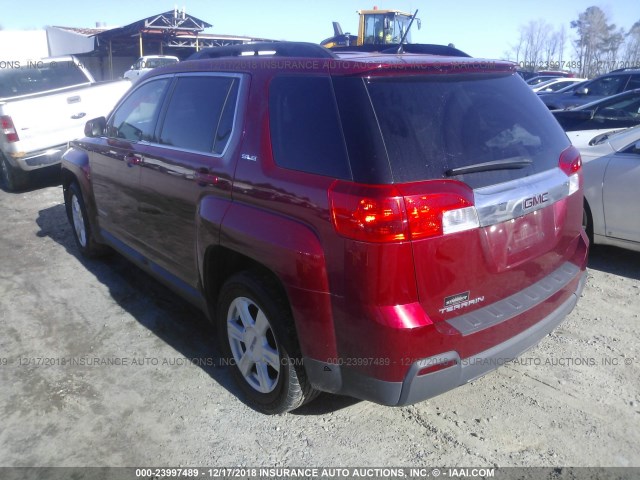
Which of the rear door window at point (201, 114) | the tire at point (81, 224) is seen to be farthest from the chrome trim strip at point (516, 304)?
the tire at point (81, 224)

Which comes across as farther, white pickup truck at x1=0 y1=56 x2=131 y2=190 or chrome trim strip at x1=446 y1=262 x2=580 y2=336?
white pickup truck at x1=0 y1=56 x2=131 y2=190

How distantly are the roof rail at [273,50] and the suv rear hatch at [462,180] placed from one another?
45cm

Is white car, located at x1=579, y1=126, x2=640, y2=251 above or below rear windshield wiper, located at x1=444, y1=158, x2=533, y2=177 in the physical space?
below

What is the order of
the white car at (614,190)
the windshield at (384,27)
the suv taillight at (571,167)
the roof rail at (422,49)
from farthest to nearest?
1. the windshield at (384,27)
2. the white car at (614,190)
3. the roof rail at (422,49)
4. the suv taillight at (571,167)

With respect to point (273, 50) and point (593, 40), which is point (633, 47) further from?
point (273, 50)

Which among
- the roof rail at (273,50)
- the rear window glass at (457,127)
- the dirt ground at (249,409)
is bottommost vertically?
the dirt ground at (249,409)

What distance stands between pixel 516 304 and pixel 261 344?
1311 mm

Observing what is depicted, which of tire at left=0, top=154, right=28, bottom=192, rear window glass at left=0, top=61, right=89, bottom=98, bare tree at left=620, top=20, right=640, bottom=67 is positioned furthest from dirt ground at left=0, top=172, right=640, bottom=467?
bare tree at left=620, top=20, right=640, bottom=67

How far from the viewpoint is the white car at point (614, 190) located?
179 inches

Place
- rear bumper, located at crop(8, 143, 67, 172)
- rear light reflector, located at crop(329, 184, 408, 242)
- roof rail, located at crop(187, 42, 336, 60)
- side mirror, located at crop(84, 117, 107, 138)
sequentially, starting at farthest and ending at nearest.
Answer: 1. rear bumper, located at crop(8, 143, 67, 172)
2. side mirror, located at crop(84, 117, 107, 138)
3. roof rail, located at crop(187, 42, 336, 60)
4. rear light reflector, located at crop(329, 184, 408, 242)

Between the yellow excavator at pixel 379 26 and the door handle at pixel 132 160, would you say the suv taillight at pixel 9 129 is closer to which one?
the door handle at pixel 132 160

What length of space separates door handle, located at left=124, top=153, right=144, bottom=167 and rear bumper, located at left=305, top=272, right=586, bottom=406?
2.14m

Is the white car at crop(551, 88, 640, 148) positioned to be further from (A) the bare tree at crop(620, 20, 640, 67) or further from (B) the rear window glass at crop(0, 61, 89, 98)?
(A) the bare tree at crop(620, 20, 640, 67)

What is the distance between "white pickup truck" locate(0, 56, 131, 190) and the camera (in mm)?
8188
